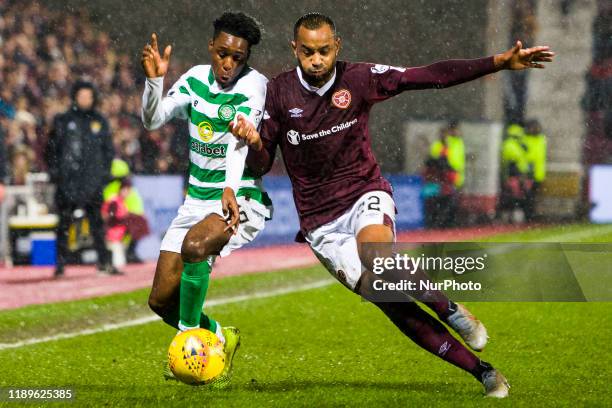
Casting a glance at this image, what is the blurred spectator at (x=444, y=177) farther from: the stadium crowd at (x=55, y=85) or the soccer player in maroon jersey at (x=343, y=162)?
the soccer player in maroon jersey at (x=343, y=162)

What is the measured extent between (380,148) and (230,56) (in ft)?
47.4

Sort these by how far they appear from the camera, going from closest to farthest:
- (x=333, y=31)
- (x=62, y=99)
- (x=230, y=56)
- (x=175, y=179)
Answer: (x=333, y=31) → (x=230, y=56) → (x=175, y=179) → (x=62, y=99)

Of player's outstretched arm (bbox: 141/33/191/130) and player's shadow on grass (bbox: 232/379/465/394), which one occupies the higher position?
player's outstretched arm (bbox: 141/33/191/130)

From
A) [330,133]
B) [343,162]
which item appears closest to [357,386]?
[343,162]

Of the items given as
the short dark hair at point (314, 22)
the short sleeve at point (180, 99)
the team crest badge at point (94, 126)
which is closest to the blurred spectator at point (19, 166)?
the team crest badge at point (94, 126)

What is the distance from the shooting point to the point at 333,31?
215 inches

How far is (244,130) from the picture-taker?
5.24 metres

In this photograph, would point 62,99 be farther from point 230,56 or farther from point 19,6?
point 230,56

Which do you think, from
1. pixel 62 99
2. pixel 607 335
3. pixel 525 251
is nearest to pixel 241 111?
pixel 607 335

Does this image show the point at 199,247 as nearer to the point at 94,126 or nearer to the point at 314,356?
the point at 314,356

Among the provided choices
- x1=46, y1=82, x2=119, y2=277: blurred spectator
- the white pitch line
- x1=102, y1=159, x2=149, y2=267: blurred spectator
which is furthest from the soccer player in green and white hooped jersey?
x1=102, y1=159, x2=149, y2=267: blurred spectator

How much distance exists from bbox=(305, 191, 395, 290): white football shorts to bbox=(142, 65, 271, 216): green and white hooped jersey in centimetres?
51

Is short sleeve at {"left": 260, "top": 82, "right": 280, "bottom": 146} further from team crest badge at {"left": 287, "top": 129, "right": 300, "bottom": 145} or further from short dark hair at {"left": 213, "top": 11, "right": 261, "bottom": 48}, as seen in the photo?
short dark hair at {"left": 213, "top": 11, "right": 261, "bottom": 48}

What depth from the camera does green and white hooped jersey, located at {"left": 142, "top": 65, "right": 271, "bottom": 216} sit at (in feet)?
18.8
